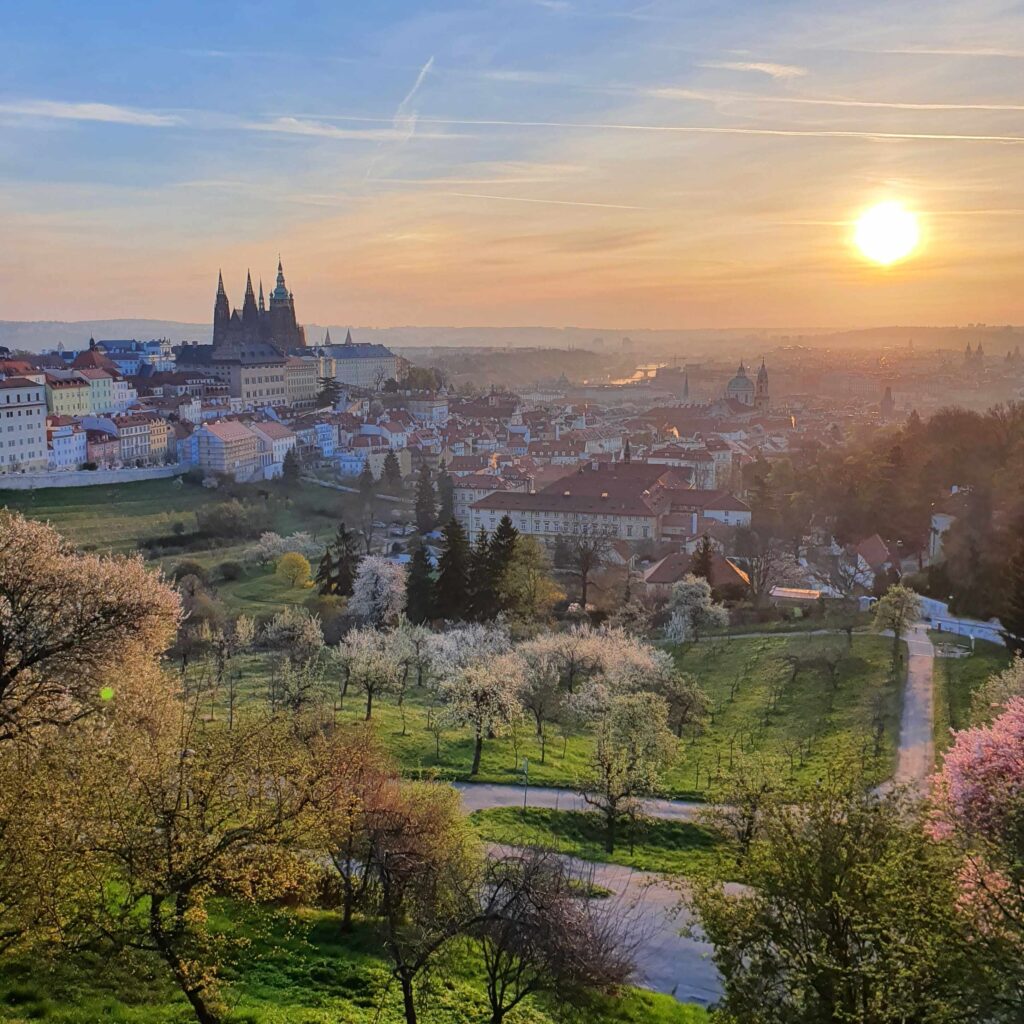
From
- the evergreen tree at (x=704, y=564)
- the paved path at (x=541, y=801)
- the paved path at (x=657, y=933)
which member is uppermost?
the evergreen tree at (x=704, y=564)

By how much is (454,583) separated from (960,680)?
56.6ft

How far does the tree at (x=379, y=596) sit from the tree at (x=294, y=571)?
8.26 metres

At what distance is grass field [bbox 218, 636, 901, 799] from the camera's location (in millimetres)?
20375

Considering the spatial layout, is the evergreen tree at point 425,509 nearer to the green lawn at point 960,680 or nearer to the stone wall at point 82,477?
the stone wall at point 82,477

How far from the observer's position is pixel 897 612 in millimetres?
27828

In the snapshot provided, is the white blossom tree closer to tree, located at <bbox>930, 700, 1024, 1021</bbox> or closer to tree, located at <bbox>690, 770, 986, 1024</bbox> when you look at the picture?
tree, located at <bbox>930, 700, 1024, 1021</bbox>

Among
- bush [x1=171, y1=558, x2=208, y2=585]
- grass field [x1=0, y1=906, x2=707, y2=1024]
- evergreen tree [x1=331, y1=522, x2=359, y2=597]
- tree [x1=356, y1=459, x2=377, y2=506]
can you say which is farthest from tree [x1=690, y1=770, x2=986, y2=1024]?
tree [x1=356, y1=459, x2=377, y2=506]

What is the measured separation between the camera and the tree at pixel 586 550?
137 ft

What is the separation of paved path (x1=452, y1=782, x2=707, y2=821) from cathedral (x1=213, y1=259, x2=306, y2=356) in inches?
3931

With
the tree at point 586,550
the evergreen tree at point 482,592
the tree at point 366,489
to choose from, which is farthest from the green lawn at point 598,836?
the tree at point 366,489

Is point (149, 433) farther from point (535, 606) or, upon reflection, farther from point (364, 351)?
point (364, 351)

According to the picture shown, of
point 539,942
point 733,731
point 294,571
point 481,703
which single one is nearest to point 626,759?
point 481,703

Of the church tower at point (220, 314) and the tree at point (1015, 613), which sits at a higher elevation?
the church tower at point (220, 314)

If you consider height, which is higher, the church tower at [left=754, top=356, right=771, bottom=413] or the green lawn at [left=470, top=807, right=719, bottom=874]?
the church tower at [left=754, top=356, right=771, bottom=413]
